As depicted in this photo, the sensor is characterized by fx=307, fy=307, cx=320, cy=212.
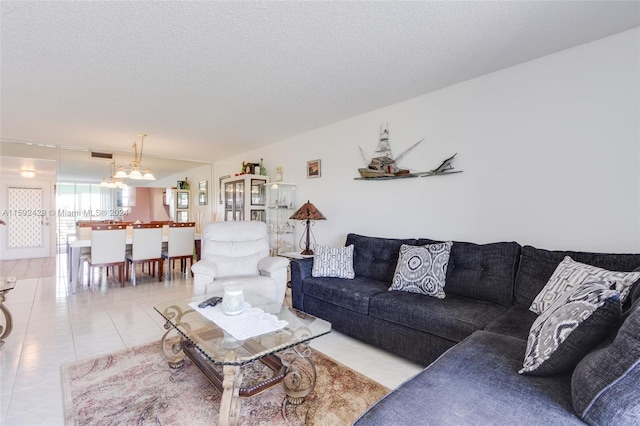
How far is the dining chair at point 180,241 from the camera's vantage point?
4738mm

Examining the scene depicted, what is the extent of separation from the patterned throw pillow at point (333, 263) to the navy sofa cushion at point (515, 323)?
135cm

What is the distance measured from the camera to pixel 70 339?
8.43ft

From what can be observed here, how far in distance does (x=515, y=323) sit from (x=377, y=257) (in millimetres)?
1368

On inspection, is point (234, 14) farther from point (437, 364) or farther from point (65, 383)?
point (65, 383)

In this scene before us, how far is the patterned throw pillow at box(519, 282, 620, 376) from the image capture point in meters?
1.11

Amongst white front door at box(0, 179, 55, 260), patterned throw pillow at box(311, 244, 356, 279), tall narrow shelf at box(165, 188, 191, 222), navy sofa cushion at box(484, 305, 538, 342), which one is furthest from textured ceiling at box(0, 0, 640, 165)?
white front door at box(0, 179, 55, 260)

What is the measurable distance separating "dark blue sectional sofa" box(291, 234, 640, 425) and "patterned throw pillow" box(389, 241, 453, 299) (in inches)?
3.8

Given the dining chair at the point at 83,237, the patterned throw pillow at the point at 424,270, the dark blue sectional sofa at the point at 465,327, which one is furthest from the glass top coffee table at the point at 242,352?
the dining chair at the point at 83,237

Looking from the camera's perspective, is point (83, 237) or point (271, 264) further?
point (83, 237)

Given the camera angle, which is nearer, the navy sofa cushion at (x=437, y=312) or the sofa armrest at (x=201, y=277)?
the navy sofa cushion at (x=437, y=312)

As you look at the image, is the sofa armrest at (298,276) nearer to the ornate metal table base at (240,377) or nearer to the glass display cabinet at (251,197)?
the ornate metal table base at (240,377)

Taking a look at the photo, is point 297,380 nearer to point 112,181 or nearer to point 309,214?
point 309,214

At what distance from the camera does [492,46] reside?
2.18 meters

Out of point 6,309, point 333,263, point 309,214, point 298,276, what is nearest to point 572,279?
point 333,263
